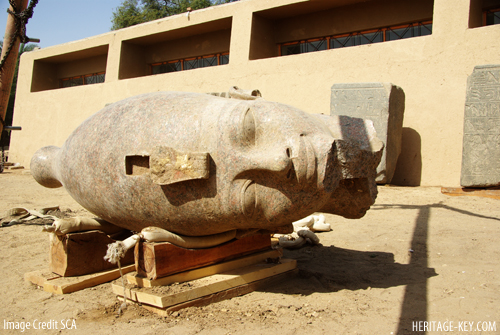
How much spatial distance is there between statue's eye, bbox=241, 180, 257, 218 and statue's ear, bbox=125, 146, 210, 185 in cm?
21

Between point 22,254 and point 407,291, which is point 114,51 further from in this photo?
point 407,291

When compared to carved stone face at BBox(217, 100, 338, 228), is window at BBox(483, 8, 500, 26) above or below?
above

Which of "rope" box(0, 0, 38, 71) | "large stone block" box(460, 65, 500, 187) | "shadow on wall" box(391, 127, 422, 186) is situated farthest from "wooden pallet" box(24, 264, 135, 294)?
"shadow on wall" box(391, 127, 422, 186)

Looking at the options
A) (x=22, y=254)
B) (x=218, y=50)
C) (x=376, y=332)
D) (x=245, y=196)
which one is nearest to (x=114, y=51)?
(x=218, y=50)

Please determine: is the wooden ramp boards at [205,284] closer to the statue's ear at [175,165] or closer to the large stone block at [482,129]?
the statue's ear at [175,165]

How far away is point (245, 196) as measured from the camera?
6.95 feet

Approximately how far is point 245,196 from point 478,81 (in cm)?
501

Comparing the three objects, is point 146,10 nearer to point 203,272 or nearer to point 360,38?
point 360,38

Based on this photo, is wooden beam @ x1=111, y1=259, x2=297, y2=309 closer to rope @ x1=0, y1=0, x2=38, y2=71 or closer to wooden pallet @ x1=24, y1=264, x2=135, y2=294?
wooden pallet @ x1=24, y1=264, x2=135, y2=294

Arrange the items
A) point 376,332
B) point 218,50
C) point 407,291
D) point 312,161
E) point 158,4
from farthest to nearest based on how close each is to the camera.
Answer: point 158,4 < point 218,50 < point 407,291 < point 312,161 < point 376,332

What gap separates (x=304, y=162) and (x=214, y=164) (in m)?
0.48

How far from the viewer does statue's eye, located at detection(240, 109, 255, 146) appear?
2141 millimetres

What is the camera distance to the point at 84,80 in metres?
12.6

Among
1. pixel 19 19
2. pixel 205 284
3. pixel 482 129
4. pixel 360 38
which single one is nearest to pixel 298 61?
pixel 360 38
